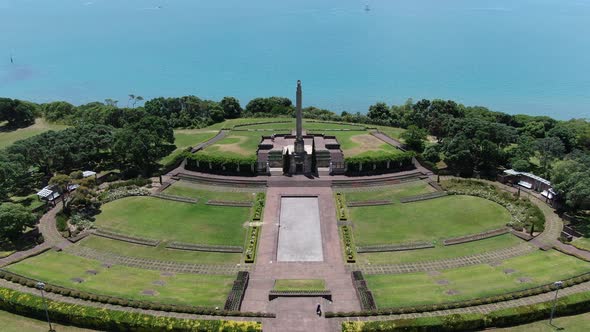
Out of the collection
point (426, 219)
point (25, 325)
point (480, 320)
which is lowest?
point (25, 325)

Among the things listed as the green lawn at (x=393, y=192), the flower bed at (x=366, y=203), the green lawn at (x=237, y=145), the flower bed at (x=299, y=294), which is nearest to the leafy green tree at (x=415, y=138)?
the green lawn at (x=393, y=192)

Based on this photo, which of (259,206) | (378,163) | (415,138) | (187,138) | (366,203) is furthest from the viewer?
(187,138)

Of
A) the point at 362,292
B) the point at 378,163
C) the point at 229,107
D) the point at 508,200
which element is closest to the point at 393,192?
the point at 378,163

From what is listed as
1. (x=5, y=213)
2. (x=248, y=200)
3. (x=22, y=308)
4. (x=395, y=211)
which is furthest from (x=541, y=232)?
(x=5, y=213)

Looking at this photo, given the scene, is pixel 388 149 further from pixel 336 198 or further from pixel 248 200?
pixel 248 200

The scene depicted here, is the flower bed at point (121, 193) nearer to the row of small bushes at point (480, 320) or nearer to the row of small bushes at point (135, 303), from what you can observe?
the row of small bushes at point (135, 303)

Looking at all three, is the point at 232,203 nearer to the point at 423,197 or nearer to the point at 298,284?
the point at 298,284
